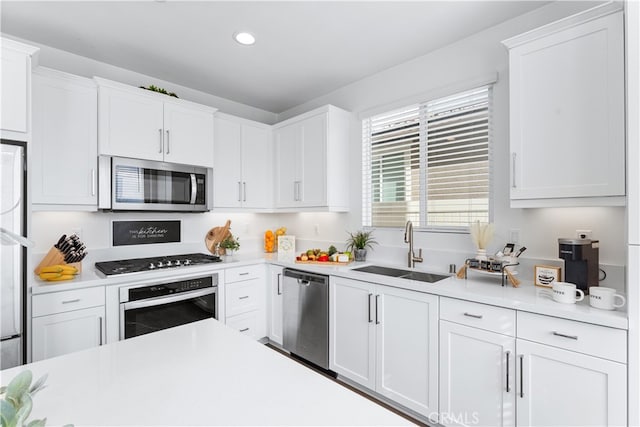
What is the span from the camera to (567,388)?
59.0 inches

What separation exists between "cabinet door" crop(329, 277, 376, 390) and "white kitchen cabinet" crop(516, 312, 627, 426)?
3.15 ft

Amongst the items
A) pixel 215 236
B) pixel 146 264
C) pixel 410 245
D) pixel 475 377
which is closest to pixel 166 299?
pixel 146 264

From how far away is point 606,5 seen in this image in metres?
1.60

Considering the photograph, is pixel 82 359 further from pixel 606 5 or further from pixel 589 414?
pixel 606 5

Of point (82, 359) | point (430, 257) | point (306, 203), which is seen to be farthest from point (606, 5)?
point (82, 359)

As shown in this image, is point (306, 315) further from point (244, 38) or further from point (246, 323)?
point (244, 38)

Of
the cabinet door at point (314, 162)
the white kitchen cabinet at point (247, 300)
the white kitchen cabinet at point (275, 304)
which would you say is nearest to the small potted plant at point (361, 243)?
the cabinet door at point (314, 162)

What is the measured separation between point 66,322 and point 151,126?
5.29 feet

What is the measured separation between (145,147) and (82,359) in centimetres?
209

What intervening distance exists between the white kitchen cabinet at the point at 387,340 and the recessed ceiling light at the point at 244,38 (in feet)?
6.56

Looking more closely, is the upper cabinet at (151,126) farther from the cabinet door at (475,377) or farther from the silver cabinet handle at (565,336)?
the silver cabinet handle at (565,336)

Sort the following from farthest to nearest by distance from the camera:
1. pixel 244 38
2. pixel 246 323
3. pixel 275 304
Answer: pixel 275 304 < pixel 246 323 < pixel 244 38

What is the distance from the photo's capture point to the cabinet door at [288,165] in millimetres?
3412

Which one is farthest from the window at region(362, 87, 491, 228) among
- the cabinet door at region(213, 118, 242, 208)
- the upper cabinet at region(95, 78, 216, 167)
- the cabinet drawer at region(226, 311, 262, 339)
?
the upper cabinet at region(95, 78, 216, 167)
